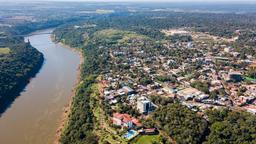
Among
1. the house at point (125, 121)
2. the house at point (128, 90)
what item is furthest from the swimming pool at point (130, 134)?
the house at point (128, 90)

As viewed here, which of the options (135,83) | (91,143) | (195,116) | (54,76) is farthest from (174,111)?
(54,76)

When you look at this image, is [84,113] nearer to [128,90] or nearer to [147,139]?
[147,139]

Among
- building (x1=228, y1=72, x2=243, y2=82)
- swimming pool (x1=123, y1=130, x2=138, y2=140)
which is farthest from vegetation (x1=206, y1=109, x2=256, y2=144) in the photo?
building (x1=228, y1=72, x2=243, y2=82)

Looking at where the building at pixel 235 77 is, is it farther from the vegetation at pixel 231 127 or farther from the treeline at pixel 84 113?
the treeline at pixel 84 113

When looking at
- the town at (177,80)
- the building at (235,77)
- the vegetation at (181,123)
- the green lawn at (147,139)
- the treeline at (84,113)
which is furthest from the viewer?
the building at (235,77)

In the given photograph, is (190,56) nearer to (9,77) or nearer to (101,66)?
(101,66)
